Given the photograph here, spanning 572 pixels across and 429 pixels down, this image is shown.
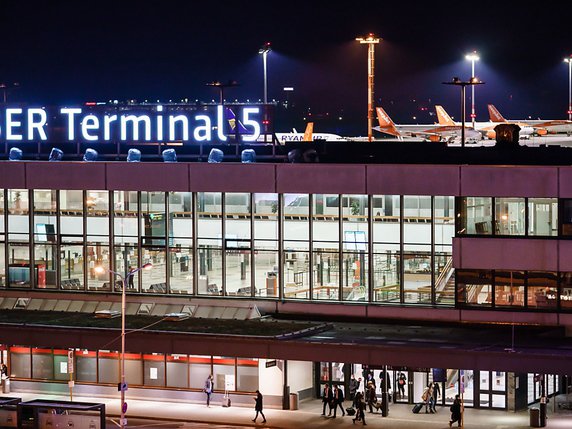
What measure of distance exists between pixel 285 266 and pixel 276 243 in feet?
4.98

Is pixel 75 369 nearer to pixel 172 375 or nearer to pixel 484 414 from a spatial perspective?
pixel 172 375

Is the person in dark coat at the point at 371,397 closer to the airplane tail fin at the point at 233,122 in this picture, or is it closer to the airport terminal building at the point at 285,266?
the airport terminal building at the point at 285,266

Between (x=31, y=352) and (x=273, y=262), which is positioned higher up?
(x=273, y=262)

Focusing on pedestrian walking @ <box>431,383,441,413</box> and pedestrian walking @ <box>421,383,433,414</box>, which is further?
pedestrian walking @ <box>431,383,441,413</box>

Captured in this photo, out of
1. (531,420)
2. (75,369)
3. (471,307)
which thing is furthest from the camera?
(75,369)

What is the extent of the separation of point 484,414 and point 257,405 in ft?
42.3

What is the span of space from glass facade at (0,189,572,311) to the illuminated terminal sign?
25.3 ft

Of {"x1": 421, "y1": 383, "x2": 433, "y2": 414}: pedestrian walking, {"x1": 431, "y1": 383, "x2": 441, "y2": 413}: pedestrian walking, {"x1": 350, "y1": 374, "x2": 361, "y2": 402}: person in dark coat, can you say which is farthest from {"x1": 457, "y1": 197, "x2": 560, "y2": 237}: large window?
{"x1": 350, "y1": 374, "x2": 361, "y2": 402}: person in dark coat

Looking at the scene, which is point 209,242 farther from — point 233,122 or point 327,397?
point 327,397

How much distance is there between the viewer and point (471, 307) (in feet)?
229

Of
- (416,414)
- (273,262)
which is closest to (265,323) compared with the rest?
(273,262)

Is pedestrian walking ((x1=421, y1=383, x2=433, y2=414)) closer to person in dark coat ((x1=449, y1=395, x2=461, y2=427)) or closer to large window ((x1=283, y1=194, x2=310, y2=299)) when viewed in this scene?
person in dark coat ((x1=449, y1=395, x2=461, y2=427))

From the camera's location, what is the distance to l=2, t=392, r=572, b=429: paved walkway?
6625cm

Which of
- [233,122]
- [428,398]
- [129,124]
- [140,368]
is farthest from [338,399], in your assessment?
[129,124]
